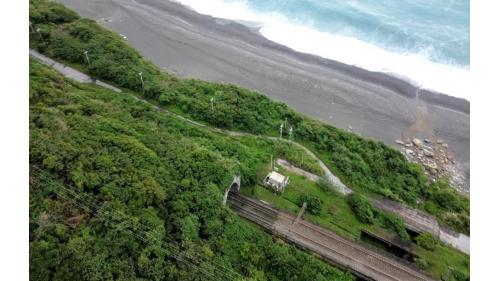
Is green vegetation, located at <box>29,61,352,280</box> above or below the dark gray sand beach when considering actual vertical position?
below

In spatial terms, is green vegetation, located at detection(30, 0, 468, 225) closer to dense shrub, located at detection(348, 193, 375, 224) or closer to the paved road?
the paved road

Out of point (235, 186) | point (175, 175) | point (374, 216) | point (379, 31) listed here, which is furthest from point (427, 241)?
point (379, 31)

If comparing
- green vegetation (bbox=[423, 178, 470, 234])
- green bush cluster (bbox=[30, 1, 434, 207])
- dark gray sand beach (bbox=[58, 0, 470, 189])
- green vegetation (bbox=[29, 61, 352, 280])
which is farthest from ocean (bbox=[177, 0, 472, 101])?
green vegetation (bbox=[29, 61, 352, 280])

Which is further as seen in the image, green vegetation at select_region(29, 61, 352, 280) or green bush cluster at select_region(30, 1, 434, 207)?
green bush cluster at select_region(30, 1, 434, 207)

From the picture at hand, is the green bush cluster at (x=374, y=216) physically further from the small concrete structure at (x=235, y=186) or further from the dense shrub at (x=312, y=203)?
the small concrete structure at (x=235, y=186)

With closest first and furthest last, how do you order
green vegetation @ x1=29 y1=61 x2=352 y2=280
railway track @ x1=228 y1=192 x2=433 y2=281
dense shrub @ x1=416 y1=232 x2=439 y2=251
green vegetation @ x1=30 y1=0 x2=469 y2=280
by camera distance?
green vegetation @ x1=29 y1=61 x2=352 y2=280 < green vegetation @ x1=30 y1=0 x2=469 y2=280 < railway track @ x1=228 y1=192 x2=433 y2=281 < dense shrub @ x1=416 y1=232 x2=439 y2=251

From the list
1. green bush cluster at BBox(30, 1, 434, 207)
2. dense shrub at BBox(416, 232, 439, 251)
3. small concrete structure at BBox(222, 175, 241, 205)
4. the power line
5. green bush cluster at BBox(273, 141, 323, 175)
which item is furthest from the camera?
green bush cluster at BBox(30, 1, 434, 207)
